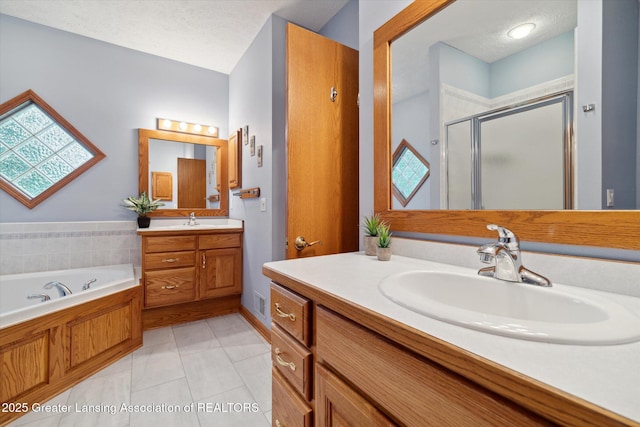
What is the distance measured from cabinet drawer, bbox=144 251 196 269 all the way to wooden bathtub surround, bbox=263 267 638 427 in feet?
6.50

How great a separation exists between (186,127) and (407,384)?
3.30m

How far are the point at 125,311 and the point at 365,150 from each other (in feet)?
6.93

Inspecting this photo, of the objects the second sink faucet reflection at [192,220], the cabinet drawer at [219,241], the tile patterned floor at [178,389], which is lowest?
the tile patterned floor at [178,389]

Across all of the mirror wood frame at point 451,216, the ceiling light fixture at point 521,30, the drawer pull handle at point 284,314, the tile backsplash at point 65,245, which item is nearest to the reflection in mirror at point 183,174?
the tile backsplash at point 65,245

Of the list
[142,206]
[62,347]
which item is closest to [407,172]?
[62,347]

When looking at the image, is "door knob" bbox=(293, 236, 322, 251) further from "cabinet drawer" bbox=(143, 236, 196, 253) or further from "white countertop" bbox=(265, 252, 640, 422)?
"cabinet drawer" bbox=(143, 236, 196, 253)

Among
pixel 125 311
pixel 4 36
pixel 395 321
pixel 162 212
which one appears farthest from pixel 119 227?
pixel 395 321

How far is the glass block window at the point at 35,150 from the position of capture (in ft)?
7.47

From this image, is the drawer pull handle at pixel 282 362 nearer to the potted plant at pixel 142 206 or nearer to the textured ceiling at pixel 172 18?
the potted plant at pixel 142 206

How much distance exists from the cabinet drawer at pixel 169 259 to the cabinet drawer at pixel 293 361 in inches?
74.3

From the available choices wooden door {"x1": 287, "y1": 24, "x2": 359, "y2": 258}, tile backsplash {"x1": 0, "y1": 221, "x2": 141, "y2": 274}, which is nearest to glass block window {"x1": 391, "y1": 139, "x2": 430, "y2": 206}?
wooden door {"x1": 287, "y1": 24, "x2": 359, "y2": 258}

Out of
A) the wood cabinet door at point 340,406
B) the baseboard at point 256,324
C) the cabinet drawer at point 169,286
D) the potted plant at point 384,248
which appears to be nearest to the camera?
the wood cabinet door at point 340,406

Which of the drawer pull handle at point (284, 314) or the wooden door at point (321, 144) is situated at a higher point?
the wooden door at point (321, 144)

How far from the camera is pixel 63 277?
2.25 meters
